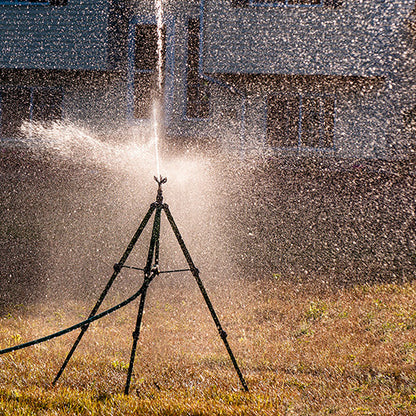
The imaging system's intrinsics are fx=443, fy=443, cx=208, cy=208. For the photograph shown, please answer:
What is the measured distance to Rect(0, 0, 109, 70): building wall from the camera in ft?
39.8

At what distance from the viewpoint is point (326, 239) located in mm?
8680

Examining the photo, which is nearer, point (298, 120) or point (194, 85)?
point (298, 120)

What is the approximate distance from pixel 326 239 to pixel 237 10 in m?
6.72

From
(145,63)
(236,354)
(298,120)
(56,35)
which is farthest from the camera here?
(145,63)

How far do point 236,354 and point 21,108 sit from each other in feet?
38.3

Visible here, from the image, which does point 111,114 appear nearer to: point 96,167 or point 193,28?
point 96,167

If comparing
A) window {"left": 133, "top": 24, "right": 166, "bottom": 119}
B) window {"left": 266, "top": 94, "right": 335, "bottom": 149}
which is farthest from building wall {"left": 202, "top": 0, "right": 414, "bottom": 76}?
window {"left": 133, "top": 24, "right": 166, "bottom": 119}

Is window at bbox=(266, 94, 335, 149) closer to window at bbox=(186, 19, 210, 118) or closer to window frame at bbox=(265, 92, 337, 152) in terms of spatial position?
window frame at bbox=(265, 92, 337, 152)

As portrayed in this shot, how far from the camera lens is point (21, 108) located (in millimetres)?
13547

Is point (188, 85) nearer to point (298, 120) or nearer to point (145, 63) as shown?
point (145, 63)

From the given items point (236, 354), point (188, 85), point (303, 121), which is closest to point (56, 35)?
point (188, 85)

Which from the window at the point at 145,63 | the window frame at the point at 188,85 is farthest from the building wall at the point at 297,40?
the window at the point at 145,63

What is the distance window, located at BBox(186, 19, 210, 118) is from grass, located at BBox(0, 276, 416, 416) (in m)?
7.24

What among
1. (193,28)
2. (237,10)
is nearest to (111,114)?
(193,28)
